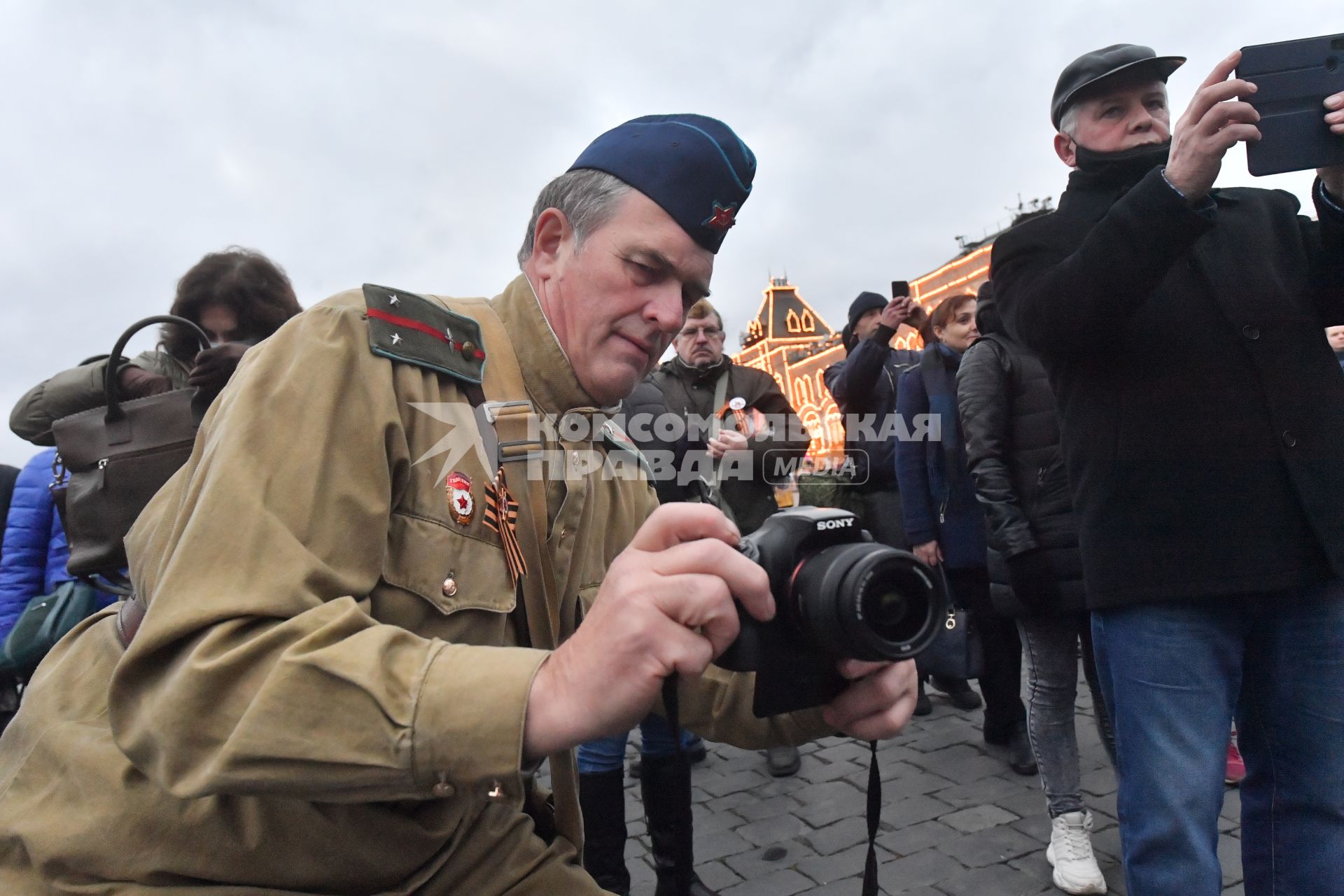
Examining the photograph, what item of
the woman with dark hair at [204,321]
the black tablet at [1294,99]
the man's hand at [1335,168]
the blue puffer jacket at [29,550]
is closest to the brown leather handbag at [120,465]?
the woman with dark hair at [204,321]

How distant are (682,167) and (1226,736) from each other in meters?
1.79

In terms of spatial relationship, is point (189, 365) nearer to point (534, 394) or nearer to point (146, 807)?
point (534, 394)

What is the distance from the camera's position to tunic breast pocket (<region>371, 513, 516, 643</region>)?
1260mm

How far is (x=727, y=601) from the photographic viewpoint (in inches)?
41.9

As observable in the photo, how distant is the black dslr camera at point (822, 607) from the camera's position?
117cm

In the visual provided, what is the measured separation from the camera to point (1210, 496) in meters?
2.06

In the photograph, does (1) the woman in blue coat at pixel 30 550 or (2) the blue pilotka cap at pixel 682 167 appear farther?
(1) the woman in blue coat at pixel 30 550

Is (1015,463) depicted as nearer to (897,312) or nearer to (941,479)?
(941,479)

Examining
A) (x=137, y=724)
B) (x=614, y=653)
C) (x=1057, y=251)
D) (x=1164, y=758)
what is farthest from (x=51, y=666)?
(x=1057, y=251)

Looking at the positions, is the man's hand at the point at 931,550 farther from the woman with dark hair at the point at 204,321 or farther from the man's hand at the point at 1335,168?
the woman with dark hair at the point at 204,321

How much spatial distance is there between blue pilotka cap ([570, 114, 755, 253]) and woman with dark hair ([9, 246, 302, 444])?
70.3 inches

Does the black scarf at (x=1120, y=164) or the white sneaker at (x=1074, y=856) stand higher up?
the black scarf at (x=1120, y=164)

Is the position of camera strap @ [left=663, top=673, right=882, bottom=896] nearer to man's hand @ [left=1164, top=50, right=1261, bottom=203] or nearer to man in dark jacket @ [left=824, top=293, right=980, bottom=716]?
man's hand @ [left=1164, top=50, right=1261, bottom=203]

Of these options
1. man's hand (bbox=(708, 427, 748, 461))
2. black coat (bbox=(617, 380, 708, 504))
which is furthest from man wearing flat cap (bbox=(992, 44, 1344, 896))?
man's hand (bbox=(708, 427, 748, 461))
